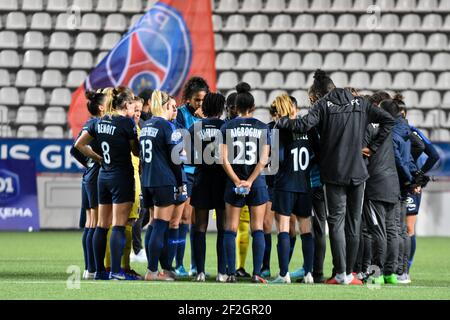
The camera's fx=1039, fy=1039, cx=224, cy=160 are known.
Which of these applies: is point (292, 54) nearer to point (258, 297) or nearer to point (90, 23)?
point (90, 23)

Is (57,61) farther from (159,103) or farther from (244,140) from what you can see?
(244,140)

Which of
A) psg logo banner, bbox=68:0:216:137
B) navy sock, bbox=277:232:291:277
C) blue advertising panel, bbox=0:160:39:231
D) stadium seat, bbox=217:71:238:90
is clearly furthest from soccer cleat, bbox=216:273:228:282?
stadium seat, bbox=217:71:238:90

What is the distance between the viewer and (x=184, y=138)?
10.6 m

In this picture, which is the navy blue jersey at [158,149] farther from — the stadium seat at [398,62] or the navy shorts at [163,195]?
the stadium seat at [398,62]

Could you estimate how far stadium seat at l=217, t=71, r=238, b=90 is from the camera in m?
22.8

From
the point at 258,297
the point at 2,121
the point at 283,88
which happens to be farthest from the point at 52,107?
the point at 258,297

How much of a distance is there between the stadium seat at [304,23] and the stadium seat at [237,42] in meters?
1.21

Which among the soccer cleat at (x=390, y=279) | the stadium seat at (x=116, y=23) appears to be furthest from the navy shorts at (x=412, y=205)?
the stadium seat at (x=116, y=23)

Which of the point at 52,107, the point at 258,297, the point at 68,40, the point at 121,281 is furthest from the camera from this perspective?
the point at 68,40

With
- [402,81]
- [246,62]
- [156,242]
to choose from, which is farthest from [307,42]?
[156,242]

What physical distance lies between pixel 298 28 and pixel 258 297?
629 inches

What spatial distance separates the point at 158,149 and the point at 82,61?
44.6 feet

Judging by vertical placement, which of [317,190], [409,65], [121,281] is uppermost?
[409,65]

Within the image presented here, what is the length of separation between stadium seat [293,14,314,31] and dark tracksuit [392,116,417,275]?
42.2ft
